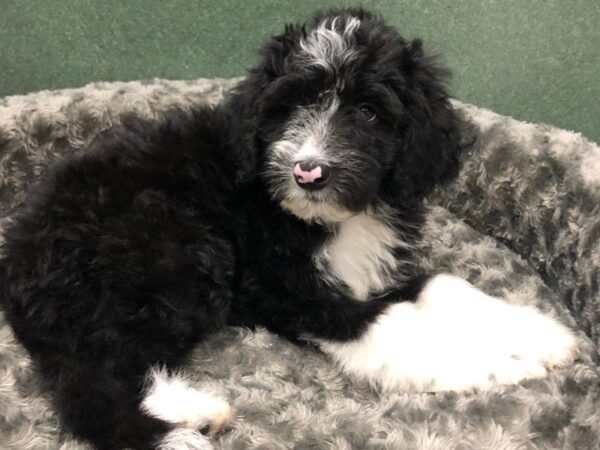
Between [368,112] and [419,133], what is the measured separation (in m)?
0.19

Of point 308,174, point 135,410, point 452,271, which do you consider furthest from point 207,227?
point 452,271

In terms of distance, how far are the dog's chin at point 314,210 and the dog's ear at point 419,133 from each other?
0.21 m

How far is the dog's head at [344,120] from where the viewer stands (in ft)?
6.73

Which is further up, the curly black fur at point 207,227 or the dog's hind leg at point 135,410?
the curly black fur at point 207,227

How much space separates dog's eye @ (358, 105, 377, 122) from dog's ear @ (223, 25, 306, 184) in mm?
292

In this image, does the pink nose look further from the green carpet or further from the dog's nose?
the green carpet

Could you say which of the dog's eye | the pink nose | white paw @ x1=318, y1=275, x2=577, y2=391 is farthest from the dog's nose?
white paw @ x1=318, y1=275, x2=577, y2=391

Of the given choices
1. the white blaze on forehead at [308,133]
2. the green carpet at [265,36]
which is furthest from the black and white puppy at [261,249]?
the green carpet at [265,36]

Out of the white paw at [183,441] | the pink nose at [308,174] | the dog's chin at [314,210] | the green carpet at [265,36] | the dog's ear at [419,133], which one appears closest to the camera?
the white paw at [183,441]

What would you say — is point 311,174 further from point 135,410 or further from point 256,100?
point 135,410

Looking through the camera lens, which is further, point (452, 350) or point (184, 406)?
point (452, 350)

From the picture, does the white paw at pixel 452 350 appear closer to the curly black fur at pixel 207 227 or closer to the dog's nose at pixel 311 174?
the curly black fur at pixel 207 227

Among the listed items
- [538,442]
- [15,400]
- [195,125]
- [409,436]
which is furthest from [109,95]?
[538,442]

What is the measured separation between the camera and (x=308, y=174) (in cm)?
196
